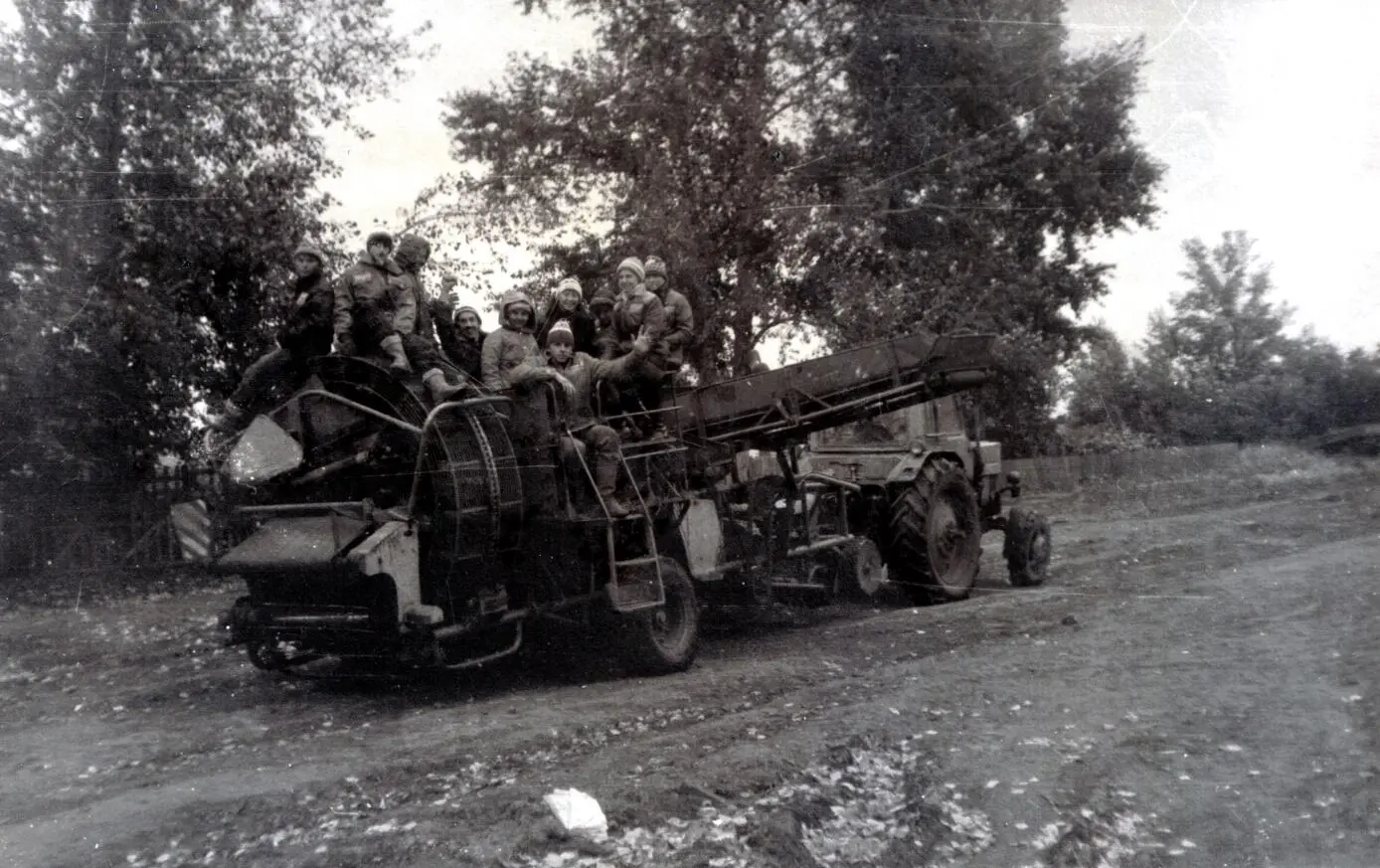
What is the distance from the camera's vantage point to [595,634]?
8562 millimetres

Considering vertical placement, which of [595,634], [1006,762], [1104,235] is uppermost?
[1104,235]

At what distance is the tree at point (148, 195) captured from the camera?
538 inches

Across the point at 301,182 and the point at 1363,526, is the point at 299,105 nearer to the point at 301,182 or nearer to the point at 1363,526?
the point at 301,182

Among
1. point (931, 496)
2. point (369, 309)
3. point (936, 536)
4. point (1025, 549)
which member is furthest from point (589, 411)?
point (1025, 549)

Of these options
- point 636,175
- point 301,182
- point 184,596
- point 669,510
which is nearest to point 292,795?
point 669,510

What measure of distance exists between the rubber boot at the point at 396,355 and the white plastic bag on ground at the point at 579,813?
12.3ft

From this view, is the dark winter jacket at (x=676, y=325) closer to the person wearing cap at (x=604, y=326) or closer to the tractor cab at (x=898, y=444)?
the person wearing cap at (x=604, y=326)

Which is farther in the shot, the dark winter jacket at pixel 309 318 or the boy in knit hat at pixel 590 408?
the boy in knit hat at pixel 590 408

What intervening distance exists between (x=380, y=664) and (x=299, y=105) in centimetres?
1047

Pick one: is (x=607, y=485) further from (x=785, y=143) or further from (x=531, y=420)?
(x=785, y=143)

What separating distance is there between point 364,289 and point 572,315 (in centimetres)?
192

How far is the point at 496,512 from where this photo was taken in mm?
7656

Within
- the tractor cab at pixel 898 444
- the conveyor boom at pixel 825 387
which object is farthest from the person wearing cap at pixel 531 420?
the tractor cab at pixel 898 444

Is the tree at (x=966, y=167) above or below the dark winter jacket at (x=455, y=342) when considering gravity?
above
